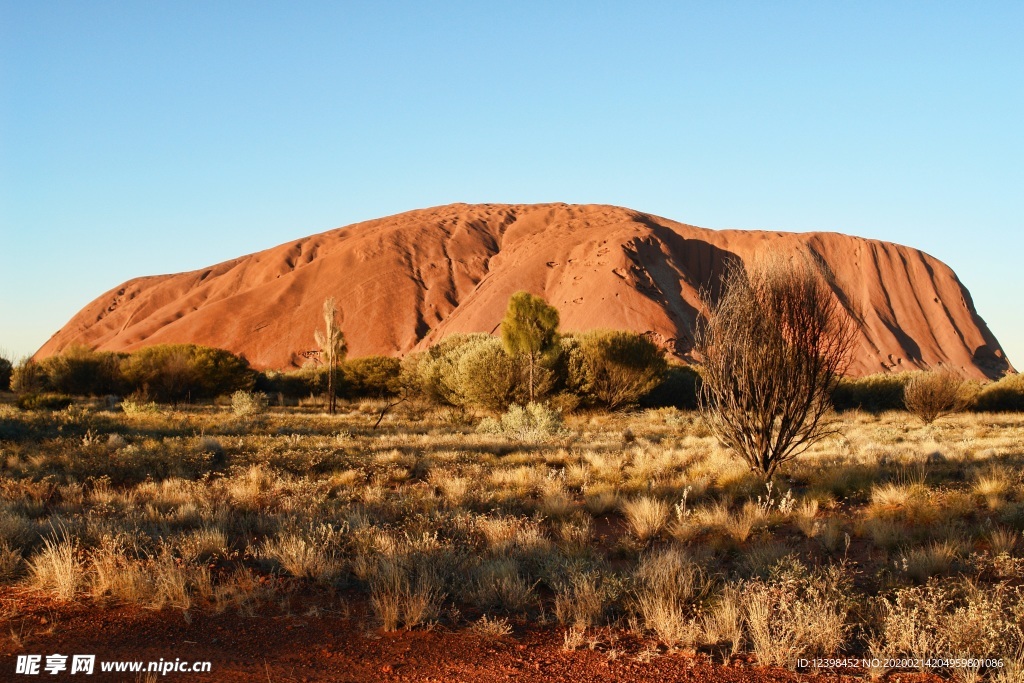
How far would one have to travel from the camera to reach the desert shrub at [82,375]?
36125 millimetres

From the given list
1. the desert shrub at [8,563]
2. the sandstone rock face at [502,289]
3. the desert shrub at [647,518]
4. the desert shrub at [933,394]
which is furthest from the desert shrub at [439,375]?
the desert shrub at [8,563]

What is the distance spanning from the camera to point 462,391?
31.8 meters

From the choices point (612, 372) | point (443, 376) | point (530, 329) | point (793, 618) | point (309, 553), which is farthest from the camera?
point (443, 376)

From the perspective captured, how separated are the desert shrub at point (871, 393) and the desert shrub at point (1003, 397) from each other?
139 inches

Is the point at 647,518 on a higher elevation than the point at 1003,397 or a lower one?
higher

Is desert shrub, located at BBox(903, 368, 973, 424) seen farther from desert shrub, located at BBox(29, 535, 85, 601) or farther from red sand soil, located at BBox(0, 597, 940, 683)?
desert shrub, located at BBox(29, 535, 85, 601)

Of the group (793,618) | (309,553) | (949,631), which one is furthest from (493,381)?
(949,631)

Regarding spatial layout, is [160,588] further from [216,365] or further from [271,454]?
[216,365]

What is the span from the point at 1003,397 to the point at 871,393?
20.1 ft

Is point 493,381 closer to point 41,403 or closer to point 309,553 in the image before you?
point 41,403

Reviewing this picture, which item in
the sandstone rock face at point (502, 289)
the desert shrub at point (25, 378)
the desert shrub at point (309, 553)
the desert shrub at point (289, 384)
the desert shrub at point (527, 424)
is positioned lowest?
the desert shrub at point (527, 424)

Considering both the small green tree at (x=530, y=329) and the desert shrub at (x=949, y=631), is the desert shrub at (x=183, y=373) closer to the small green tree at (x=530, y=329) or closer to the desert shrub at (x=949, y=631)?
the small green tree at (x=530, y=329)

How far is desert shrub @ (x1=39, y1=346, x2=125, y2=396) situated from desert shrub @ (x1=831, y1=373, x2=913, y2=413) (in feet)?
124

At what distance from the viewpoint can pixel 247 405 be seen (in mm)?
28922
